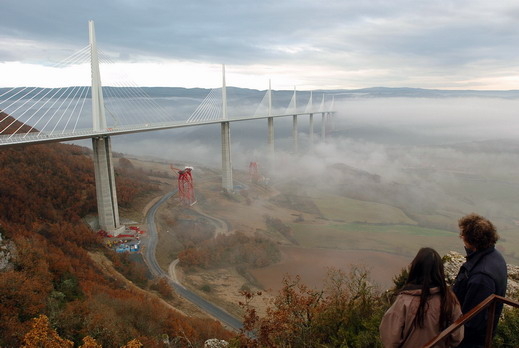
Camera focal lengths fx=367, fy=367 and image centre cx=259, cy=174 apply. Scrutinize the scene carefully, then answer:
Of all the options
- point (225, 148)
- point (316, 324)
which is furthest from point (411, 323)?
point (225, 148)

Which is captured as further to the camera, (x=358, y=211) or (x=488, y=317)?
(x=358, y=211)

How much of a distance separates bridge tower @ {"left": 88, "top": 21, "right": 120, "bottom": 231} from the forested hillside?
221 centimetres

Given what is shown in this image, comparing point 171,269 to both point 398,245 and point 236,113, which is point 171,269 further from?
point 236,113

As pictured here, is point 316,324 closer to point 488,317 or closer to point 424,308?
point 488,317

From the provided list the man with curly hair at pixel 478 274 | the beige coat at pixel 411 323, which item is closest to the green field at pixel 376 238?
the man with curly hair at pixel 478 274

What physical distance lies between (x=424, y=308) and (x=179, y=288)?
70.3 feet

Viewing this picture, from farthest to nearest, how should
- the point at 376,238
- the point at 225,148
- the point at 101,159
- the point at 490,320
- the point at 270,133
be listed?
1. the point at 270,133
2. the point at 225,148
3. the point at 376,238
4. the point at 101,159
5. the point at 490,320

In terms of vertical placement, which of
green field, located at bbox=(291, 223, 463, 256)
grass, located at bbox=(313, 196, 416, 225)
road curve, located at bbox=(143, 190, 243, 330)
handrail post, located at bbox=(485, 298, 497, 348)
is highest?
handrail post, located at bbox=(485, 298, 497, 348)

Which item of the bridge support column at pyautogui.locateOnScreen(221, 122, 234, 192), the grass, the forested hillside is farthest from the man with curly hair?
the bridge support column at pyautogui.locateOnScreen(221, 122, 234, 192)

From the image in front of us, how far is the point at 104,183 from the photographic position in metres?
27.2

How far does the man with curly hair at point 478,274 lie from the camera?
10.9 feet

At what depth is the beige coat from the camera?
3.00m

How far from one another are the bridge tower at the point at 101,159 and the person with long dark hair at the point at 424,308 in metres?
26.2

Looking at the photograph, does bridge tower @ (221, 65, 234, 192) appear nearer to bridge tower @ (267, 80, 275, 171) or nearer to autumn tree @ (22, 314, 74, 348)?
bridge tower @ (267, 80, 275, 171)
